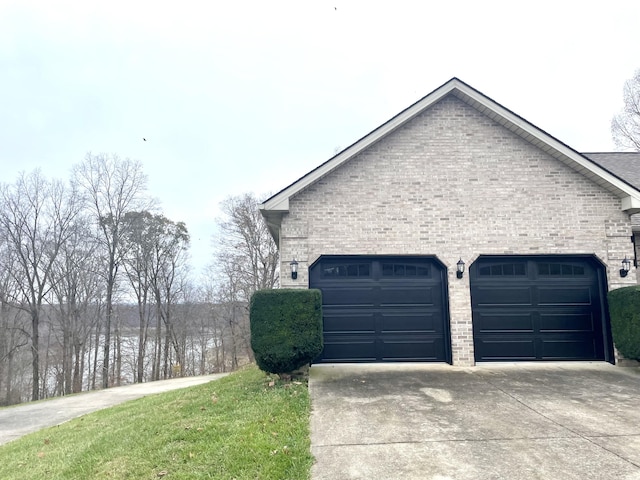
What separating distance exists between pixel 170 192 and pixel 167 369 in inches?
687

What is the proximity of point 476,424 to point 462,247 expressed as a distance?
15.4ft

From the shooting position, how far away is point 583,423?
5203 millimetres

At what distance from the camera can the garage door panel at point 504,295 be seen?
9188mm

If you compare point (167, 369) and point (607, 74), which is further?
point (167, 369)

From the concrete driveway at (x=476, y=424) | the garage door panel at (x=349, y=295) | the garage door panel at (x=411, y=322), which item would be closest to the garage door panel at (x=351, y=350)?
the garage door panel at (x=411, y=322)

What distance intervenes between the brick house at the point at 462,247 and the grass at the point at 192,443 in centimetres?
283

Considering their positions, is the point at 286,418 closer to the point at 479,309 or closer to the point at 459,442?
the point at 459,442

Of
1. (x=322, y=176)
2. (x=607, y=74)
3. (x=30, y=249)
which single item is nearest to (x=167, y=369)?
(x=30, y=249)

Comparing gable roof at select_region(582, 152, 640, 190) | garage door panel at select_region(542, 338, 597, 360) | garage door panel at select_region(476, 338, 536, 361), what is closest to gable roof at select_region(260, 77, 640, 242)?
gable roof at select_region(582, 152, 640, 190)

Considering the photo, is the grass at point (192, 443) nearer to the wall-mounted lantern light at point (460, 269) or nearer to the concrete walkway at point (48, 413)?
the concrete walkway at point (48, 413)

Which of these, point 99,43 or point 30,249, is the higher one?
point 99,43

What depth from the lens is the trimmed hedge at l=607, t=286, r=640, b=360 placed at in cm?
810

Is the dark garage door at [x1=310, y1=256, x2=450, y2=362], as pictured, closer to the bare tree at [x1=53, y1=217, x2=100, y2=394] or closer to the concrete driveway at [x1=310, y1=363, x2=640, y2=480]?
the concrete driveway at [x1=310, y1=363, x2=640, y2=480]

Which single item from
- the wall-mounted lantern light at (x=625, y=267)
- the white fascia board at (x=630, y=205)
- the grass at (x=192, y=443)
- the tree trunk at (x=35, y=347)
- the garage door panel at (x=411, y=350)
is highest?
the white fascia board at (x=630, y=205)
